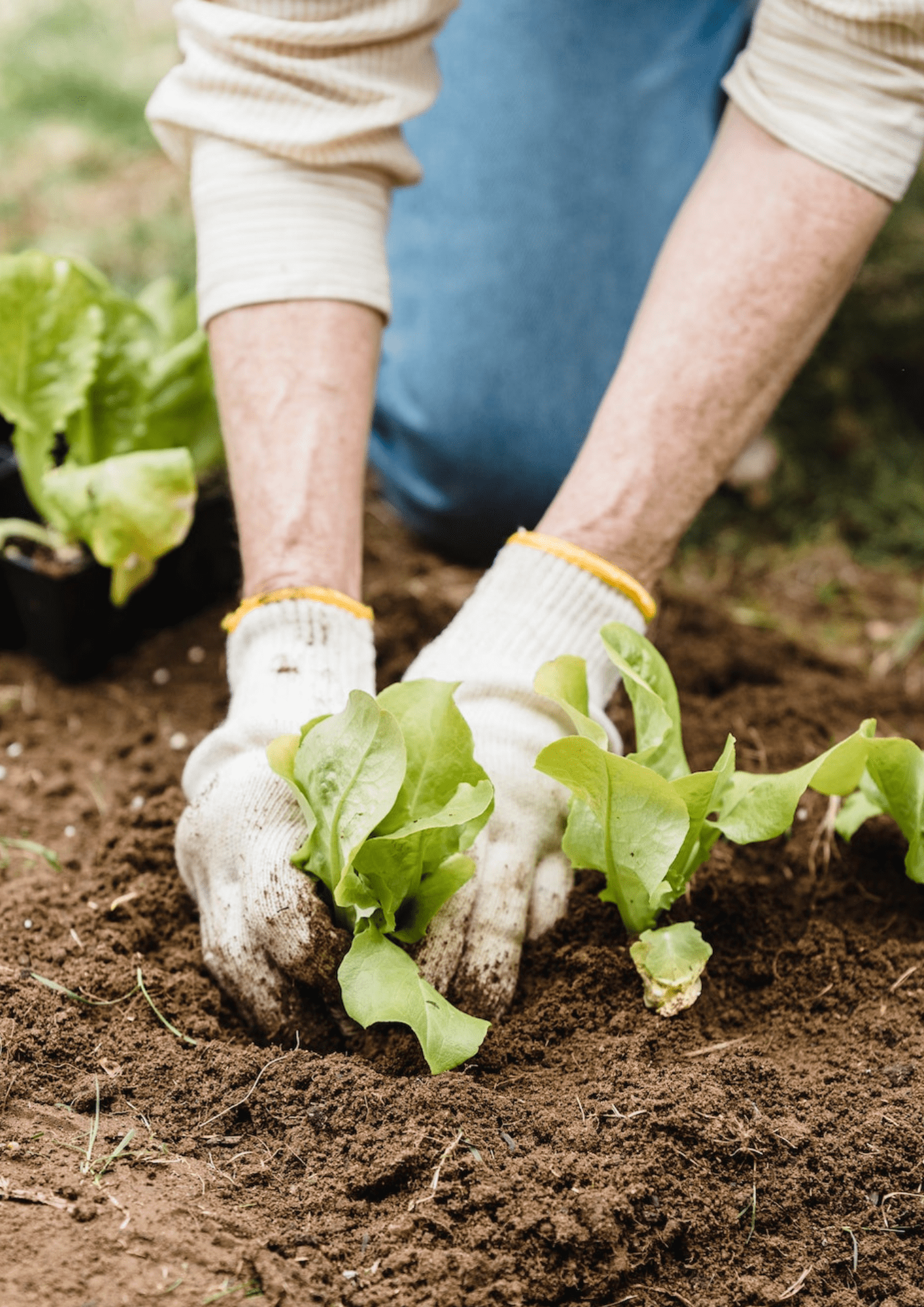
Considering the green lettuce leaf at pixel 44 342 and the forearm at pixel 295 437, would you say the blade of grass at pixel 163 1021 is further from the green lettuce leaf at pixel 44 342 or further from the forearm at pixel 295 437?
the green lettuce leaf at pixel 44 342

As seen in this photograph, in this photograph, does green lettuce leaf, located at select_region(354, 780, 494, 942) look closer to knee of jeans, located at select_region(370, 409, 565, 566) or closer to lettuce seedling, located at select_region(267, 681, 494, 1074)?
lettuce seedling, located at select_region(267, 681, 494, 1074)

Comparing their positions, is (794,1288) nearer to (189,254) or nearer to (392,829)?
(392,829)

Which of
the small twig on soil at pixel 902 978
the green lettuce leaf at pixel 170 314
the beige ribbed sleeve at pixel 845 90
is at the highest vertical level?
the beige ribbed sleeve at pixel 845 90

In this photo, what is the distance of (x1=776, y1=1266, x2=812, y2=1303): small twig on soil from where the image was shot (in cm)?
88

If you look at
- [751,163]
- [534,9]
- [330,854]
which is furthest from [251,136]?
[534,9]

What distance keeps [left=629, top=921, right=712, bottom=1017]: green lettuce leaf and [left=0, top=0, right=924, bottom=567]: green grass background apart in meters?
1.55

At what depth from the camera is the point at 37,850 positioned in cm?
137

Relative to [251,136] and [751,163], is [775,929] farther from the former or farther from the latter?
[251,136]

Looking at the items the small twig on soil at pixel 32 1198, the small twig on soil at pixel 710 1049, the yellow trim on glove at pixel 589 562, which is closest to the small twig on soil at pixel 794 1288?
the small twig on soil at pixel 710 1049

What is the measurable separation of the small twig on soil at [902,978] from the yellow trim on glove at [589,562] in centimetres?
51

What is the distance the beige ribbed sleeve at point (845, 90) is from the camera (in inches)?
53.2

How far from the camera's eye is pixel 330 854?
1.05 metres

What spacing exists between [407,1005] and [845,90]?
3.96ft

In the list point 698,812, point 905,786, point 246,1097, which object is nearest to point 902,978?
point 905,786
